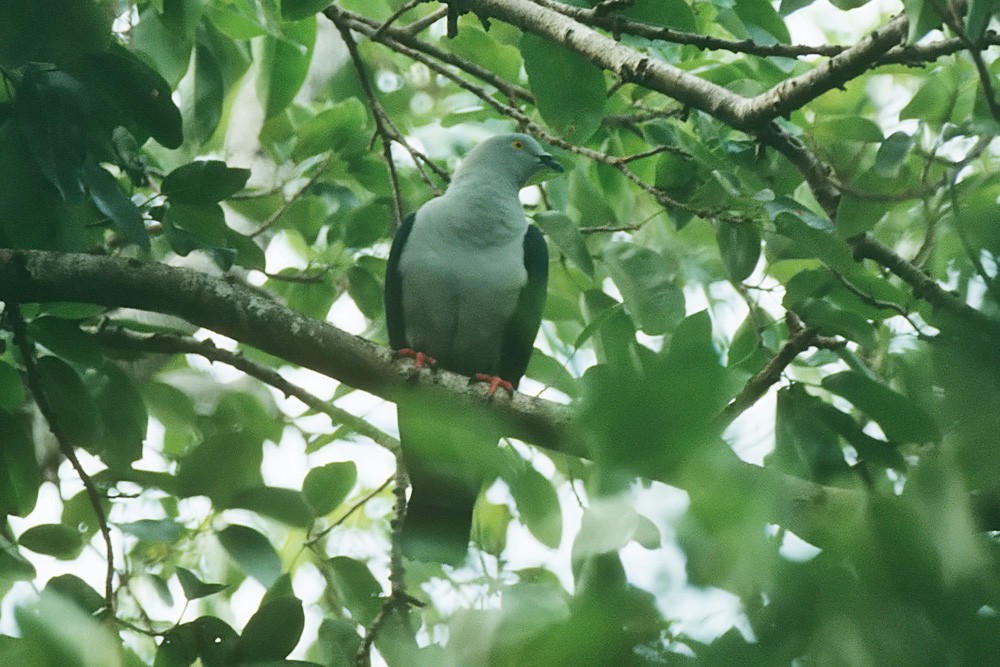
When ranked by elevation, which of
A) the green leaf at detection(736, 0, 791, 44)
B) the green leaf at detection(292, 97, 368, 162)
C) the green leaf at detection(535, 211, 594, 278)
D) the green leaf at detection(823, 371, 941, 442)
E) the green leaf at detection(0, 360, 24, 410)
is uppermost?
the green leaf at detection(736, 0, 791, 44)

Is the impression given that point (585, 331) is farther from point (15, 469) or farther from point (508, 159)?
point (508, 159)

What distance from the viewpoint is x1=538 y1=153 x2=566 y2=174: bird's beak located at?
3.73 metres

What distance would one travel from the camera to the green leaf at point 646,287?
2.71 m

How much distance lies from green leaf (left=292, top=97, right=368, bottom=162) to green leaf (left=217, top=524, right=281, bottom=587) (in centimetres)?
154

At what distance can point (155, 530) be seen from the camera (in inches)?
87.7

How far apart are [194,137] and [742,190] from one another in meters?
1.76

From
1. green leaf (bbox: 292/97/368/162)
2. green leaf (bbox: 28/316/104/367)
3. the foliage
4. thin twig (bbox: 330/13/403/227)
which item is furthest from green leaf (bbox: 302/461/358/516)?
green leaf (bbox: 292/97/368/162)

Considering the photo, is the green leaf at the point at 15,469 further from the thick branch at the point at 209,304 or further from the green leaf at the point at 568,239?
the green leaf at the point at 568,239

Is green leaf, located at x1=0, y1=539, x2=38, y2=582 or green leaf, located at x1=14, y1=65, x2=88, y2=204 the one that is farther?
green leaf, located at x1=14, y1=65, x2=88, y2=204

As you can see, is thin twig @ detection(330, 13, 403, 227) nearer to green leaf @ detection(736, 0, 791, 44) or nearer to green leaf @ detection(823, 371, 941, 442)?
green leaf @ detection(736, 0, 791, 44)

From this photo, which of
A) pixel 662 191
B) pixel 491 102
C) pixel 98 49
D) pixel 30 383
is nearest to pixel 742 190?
pixel 662 191

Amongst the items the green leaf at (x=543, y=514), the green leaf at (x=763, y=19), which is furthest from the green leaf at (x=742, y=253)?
the green leaf at (x=543, y=514)

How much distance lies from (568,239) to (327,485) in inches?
38.7

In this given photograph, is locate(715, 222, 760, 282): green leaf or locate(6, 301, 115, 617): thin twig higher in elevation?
locate(715, 222, 760, 282): green leaf
